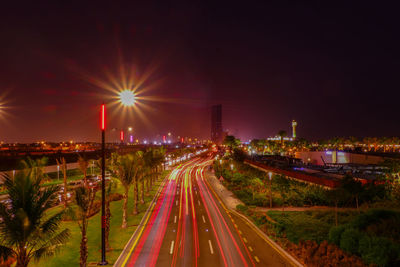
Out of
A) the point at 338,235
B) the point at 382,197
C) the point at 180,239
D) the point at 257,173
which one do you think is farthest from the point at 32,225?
the point at 257,173

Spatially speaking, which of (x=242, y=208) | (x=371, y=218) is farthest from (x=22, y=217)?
(x=242, y=208)

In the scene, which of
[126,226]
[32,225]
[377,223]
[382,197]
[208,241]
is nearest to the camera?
[32,225]

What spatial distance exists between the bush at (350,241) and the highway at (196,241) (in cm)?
354

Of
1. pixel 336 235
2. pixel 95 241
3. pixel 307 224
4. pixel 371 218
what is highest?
pixel 371 218

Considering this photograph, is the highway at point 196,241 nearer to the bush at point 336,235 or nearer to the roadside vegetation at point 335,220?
the roadside vegetation at point 335,220

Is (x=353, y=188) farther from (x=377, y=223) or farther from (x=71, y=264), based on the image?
(x=71, y=264)

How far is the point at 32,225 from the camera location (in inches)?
368

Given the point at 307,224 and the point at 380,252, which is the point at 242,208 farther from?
the point at 380,252

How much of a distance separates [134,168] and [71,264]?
32.9ft

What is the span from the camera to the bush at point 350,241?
13523mm

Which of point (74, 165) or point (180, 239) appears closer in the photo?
point (180, 239)

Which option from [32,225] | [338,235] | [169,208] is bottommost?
[169,208]

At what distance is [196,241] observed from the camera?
62.8 ft

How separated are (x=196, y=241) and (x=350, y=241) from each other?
10.5 m
